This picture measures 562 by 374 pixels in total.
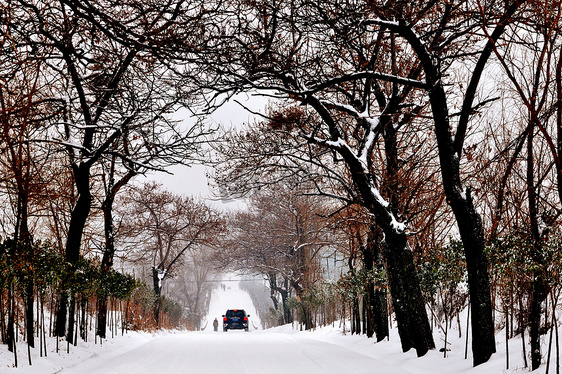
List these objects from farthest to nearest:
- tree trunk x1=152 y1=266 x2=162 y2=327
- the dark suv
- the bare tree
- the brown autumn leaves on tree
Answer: the dark suv
the bare tree
tree trunk x1=152 y1=266 x2=162 y2=327
the brown autumn leaves on tree

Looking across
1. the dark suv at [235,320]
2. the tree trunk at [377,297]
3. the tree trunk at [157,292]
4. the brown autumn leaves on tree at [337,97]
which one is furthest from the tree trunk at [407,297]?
the dark suv at [235,320]

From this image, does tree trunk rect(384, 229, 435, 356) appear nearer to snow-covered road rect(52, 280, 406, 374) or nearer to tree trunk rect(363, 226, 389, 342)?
snow-covered road rect(52, 280, 406, 374)

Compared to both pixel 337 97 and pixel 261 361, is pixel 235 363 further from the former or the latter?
pixel 337 97

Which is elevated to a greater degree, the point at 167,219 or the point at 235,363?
the point at 167,219

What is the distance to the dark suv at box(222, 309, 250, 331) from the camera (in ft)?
119

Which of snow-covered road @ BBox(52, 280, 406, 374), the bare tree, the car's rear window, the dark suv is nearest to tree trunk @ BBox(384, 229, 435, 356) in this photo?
snow-covered road @ BBox(52, 280, 406, 374)

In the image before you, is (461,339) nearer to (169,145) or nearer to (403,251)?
(403,251)

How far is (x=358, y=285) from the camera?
16500mm

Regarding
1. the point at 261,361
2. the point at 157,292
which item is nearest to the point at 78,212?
the point at 261,361

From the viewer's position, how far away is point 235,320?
1433 inches

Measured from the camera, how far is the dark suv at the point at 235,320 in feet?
119

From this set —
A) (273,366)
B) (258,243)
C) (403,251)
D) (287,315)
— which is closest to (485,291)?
(403,251)

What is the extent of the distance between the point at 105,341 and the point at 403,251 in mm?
9461

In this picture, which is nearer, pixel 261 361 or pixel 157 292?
pixel 261 361
